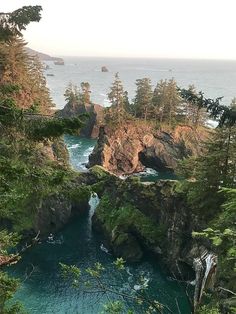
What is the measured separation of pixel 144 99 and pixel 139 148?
10351 mm

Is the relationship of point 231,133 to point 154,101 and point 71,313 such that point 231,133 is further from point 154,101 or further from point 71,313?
point 154,101

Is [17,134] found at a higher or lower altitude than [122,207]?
higher

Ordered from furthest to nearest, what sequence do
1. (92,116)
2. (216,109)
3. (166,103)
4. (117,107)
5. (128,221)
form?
1. (92,116)
2. (166,103)
3. (117,107)
4. (128,221)
5. (216,109)

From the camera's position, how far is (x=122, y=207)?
48750 millimetres

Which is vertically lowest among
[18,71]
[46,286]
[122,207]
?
[46,286]

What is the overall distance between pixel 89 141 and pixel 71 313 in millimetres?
68931

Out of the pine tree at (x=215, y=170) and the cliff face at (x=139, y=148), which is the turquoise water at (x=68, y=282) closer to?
the pine tree at (x=215, y=170)

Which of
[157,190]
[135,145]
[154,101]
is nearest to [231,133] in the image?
[157,190]

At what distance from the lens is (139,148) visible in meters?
78.1

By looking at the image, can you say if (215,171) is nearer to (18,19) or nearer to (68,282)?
(68,282)

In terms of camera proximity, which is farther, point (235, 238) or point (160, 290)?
point (160, 290)

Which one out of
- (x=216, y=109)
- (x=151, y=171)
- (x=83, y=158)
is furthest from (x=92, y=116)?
(x=216, y=109)

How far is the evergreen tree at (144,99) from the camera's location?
8019cm

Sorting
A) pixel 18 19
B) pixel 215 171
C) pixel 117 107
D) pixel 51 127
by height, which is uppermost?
pixel 18 19
